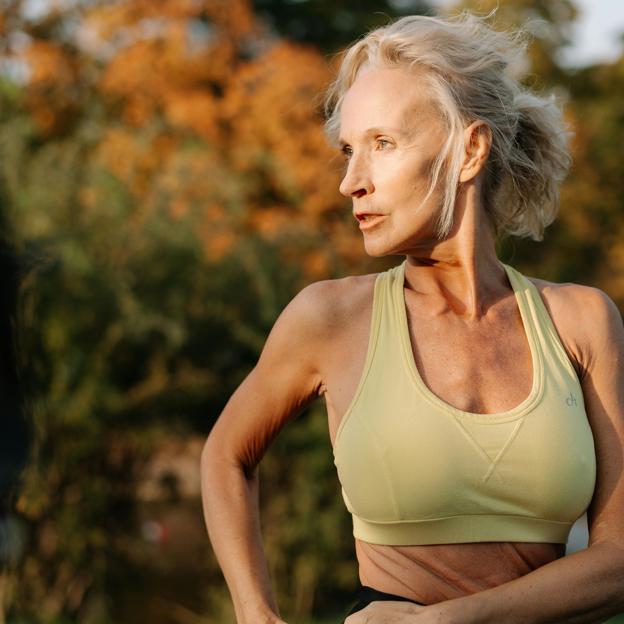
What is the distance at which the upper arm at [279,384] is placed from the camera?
→ 1935 mm

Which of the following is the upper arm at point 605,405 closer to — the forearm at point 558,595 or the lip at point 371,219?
the forearm at point 558,595

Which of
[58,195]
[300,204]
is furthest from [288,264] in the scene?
[300,204]

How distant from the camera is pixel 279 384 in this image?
1.97 metres

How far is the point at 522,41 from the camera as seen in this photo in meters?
2.12

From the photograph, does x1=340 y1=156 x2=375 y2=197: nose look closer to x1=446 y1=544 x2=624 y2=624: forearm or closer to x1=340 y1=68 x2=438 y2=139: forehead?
x1=340 y1=68 x2=438 y2=139: forehead

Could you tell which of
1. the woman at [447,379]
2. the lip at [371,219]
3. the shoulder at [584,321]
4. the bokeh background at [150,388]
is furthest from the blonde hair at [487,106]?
the bokeh background at [150,388]

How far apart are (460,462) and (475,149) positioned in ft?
1.90

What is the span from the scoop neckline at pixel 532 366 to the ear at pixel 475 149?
0.23 m

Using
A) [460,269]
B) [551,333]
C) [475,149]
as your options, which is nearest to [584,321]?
[551,333]

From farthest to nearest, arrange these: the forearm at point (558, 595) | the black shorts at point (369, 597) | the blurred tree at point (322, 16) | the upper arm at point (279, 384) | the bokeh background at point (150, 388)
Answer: the blurred tree at point (322, 16), the bokeh background at point (150, 388), the upper arm at point (279, 384), the black shorts at point (369, 597), the forearm at point (558, 595)

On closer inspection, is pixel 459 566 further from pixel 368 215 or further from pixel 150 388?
pixel 150 388

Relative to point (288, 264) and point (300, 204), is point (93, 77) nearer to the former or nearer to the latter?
point (300, 204)

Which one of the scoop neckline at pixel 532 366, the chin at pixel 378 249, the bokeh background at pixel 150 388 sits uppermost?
the chin at pixel 378 249

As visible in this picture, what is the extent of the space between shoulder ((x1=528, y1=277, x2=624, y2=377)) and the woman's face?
0.29 m
